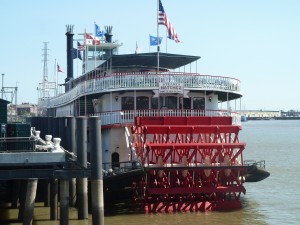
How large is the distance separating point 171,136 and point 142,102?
1654 millimetres

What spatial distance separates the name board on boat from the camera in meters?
19.5

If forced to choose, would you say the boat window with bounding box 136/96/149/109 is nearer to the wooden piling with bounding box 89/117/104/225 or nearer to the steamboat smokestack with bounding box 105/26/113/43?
the wooden piling with bounding box 89/117/104/225

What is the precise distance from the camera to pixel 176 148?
17688 millimetres

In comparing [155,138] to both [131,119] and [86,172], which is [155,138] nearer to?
[131,119]

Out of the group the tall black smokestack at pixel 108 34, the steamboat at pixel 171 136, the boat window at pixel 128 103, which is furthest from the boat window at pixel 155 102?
the tall black smokestack at pixel 108 34

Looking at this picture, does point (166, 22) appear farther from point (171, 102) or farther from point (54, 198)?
point (54, 198)

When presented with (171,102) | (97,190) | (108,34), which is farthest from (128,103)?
(108,34)

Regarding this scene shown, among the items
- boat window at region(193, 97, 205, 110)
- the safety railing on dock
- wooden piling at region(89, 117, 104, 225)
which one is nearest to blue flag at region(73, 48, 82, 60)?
boat window at region(193, 97, 205, 110)

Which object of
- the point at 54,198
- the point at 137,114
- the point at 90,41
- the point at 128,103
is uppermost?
the point at 90,41

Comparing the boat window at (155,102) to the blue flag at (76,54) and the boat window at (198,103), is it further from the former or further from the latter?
the blue flag at (76,54)

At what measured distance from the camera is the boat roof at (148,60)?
21.9m

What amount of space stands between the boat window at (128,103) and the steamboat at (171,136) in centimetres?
4

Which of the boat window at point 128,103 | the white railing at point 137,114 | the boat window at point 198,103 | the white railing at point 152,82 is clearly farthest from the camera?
the boat window at point 198,103

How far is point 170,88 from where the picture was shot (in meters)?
19.5
